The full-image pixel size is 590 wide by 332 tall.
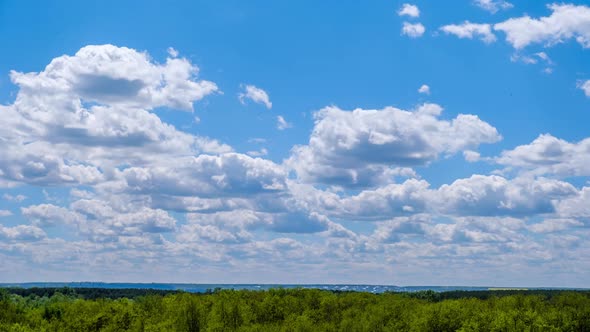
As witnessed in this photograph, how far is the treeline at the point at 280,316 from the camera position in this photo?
138m

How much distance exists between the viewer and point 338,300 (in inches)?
7564

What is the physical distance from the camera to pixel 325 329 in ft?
463

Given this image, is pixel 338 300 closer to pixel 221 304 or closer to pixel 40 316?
pixel 221 304

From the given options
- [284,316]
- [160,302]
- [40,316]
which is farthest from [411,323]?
[40,316]

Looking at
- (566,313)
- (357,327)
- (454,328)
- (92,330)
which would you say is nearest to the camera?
(92,330)

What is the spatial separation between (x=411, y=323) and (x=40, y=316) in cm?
8495

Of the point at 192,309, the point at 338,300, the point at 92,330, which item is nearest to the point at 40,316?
the point at 92,330

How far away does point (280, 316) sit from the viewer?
572 feet

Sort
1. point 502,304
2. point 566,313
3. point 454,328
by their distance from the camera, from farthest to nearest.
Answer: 1. point 502,304
2. point 566,313
3. point 454,328

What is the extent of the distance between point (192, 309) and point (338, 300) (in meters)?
55.1

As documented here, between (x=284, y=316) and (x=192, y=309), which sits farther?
(x=284, y=316)

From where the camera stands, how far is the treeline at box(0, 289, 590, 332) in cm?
13775

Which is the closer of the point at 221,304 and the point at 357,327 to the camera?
the point at 357,327

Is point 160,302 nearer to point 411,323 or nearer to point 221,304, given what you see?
point 221,304
